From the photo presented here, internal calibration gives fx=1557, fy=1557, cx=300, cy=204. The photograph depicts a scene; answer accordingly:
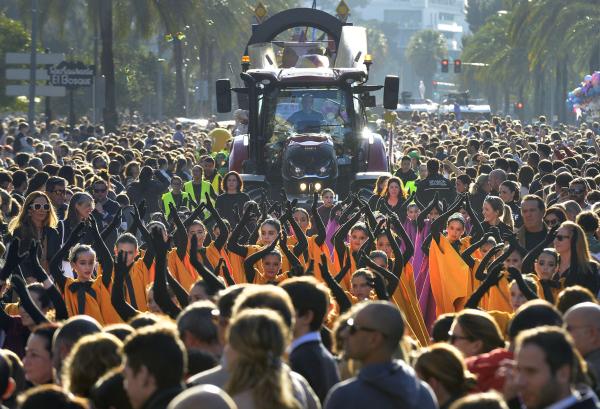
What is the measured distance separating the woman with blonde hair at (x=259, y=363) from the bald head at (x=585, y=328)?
71.9 inches

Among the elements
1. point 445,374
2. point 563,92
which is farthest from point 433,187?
point 563,92

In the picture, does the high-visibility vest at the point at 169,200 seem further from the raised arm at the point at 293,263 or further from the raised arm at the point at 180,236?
the raised arm at the point at 180,236

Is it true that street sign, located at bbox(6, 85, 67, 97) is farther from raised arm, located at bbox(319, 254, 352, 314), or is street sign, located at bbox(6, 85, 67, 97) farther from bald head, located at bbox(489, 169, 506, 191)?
raised arm, located at bbox(319, 254, 352, 314)

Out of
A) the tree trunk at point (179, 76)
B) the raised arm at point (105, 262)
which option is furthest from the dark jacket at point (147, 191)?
the tree trunk at point (179, 76)

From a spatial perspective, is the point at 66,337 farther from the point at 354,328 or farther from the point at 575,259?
the point at 575,259

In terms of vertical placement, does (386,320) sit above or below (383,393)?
above

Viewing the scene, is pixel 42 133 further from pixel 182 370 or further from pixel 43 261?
pixel 182 370

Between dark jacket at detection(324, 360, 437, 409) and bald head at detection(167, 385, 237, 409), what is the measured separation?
0.79 metres

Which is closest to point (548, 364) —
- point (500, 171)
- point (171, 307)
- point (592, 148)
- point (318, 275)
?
point (171, 307)

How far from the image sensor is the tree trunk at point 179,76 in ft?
199

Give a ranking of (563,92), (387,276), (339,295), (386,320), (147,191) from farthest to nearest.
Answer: (563,92) < (147,191) < (387,276) < (339,295) < (386,320)

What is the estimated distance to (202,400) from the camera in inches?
207

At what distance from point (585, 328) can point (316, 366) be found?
4.10 ft

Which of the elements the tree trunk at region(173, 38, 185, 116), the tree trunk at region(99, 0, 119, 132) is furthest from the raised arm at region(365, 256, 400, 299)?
the tree trunk at region(173, 38, 185, 116)
